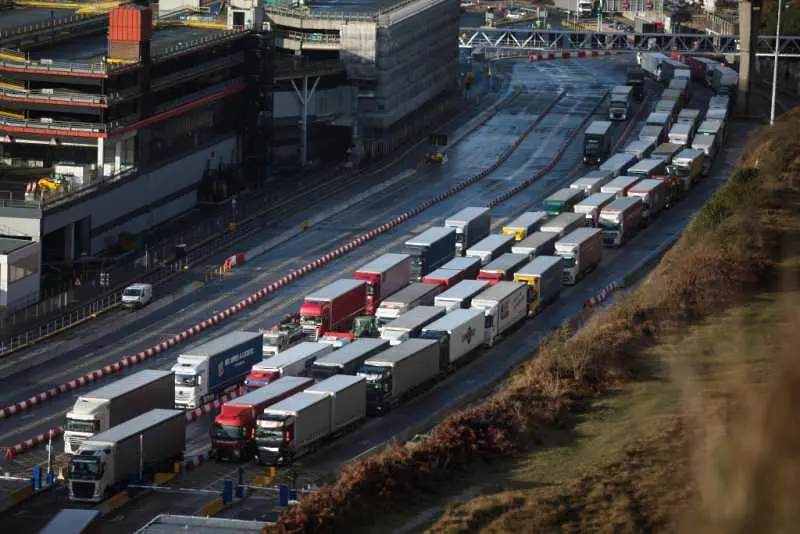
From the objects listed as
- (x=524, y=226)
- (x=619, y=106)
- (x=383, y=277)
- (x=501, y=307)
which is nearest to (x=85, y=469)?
(x=501, y=307)

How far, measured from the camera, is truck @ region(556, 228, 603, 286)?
275ft

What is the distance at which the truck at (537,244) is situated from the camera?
8212 centimetres

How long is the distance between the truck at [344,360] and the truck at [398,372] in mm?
684

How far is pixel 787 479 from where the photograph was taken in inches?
499

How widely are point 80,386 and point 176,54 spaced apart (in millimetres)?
41399

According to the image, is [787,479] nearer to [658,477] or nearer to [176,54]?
[658,477]

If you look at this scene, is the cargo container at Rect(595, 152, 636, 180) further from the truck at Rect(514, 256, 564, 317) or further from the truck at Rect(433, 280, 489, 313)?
the truck at Rect(433, 280, 489, 313)

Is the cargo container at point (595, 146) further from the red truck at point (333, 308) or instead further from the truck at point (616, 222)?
the red truck at point (333, 308)

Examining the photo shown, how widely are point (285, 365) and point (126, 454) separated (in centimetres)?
1189

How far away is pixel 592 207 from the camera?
93750 mm

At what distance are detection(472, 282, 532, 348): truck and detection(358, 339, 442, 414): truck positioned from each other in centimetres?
691

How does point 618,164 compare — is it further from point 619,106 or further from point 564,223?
point 619,106

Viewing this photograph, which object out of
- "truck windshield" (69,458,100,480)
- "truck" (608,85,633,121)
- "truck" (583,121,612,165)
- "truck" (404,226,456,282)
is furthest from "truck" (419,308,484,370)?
"truck" (608,85,633,121)

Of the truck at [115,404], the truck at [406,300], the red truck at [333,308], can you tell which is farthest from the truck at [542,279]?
the truck at [115,404]
